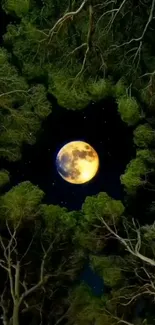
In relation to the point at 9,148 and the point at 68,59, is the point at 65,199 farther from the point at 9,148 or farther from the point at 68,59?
the point at 68,59

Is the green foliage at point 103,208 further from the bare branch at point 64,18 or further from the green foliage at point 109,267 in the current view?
the bare branch at point 64,18

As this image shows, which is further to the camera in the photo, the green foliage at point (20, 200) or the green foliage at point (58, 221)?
the green foliage at point (58, 221)

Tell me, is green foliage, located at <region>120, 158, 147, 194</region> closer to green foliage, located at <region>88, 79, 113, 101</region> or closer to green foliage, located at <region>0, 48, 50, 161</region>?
green foliage, located at <region>88, 79, 113, 101</region>

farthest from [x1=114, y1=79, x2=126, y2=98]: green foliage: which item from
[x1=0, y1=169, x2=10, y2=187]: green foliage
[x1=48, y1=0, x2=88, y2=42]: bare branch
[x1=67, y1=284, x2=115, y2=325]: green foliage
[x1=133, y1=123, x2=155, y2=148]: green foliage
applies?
[x1=67, y1=284, x2=115, y2=325]: green foliage

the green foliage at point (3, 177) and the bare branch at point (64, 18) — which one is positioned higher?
the bare branch at point (64, 18)

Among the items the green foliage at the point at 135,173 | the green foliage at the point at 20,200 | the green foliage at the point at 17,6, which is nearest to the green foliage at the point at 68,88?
the green foliage at the point at 17,6

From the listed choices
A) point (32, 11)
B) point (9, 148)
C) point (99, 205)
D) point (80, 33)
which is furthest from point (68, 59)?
point (99, 205)
